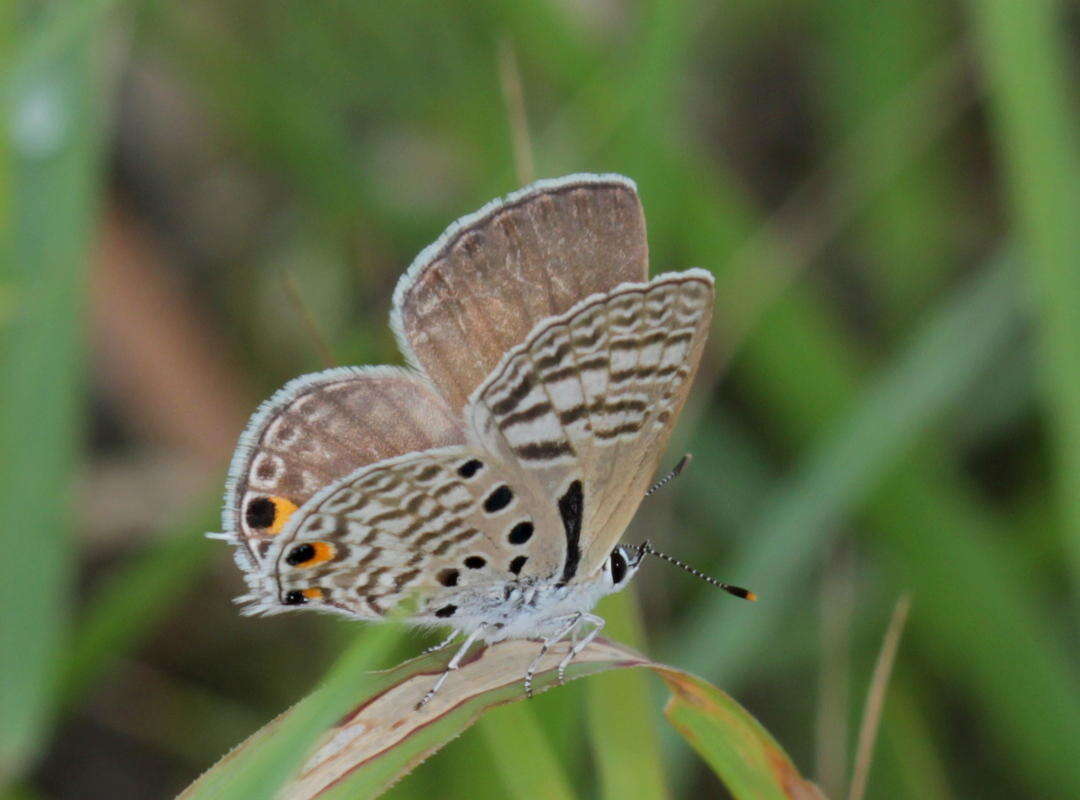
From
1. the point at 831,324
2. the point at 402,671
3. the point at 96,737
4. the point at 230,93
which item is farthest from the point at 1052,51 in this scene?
the point at 96,737

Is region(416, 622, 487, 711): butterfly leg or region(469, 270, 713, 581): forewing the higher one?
region(469, 270, 713, 581): forewing

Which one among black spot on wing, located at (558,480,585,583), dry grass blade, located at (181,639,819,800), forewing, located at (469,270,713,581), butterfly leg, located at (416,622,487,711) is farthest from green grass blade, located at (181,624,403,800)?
black spot on wing, located at (558,480,585,583)

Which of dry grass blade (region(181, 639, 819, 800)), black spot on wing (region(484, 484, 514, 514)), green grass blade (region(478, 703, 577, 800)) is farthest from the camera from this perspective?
black spot on wing (region(484, 484, 514, 514))

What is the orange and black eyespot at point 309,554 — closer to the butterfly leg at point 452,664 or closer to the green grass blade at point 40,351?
the butterfly leg at point 452,664

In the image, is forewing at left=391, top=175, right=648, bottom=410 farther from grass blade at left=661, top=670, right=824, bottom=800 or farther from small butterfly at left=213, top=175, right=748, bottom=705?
grass blade at left=661, top=670, right=824, bottom=800

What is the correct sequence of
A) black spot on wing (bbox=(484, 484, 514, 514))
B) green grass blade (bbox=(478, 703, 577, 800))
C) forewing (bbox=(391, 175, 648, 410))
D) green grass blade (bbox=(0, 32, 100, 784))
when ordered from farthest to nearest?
green grass blade (bbox=(0, 32, 100, 784)) → black spot on wing (bbox=(484, 484, 514, 514)) → forewing (bbox=(391, 175, 648, 410)) → green grass blade (bbox=(478, 703, 577, 800))

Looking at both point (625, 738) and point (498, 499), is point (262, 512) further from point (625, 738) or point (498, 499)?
point (625, 738)

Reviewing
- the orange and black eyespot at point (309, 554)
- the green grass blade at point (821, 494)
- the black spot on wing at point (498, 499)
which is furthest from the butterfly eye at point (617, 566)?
the green grass blade at point (821, 494)

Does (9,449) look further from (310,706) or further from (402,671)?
(310,706)
